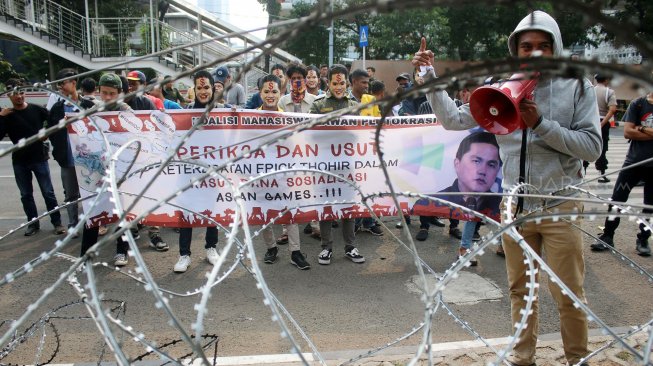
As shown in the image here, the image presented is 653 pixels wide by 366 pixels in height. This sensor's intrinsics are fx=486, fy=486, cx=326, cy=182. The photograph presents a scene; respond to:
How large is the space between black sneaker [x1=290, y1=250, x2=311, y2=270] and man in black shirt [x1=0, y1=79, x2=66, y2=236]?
305 centimetres

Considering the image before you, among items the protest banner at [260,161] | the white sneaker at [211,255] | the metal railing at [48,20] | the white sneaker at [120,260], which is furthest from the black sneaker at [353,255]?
the metal railing at [48,20]

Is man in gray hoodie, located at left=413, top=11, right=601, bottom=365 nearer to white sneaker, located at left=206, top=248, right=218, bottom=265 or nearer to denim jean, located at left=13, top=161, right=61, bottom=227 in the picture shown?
white sneaker, located at left=206, top=248, right=218, bottom=265

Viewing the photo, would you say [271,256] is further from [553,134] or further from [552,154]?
[553,134]

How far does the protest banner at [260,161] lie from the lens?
4867mm

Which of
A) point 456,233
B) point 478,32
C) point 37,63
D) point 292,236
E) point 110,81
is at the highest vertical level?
point 478,32

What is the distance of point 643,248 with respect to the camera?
5.24 metres

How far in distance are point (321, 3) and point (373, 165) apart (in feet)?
13.9

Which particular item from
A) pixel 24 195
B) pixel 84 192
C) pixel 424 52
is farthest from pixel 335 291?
pixel 24 195

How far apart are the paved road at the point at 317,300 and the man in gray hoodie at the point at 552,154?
0.93 metres

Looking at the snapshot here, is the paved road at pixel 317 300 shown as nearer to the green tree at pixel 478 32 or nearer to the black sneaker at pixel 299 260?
the black sneaker at pixel 299 260

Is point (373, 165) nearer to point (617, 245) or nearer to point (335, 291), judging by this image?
point (335, 291)

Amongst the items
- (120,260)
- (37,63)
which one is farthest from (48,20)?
(120,260)

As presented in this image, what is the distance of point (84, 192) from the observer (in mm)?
4934

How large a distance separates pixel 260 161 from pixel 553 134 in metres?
3.18
